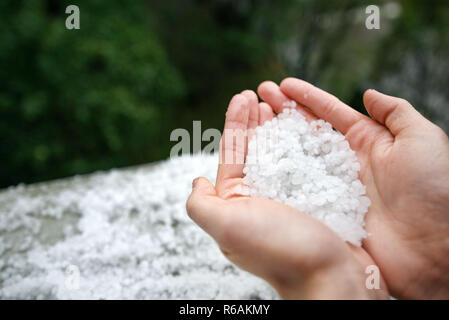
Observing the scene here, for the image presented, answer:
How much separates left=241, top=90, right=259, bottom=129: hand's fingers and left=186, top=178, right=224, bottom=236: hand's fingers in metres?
0.45

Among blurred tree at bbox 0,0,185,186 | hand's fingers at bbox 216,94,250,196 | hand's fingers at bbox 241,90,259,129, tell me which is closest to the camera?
hand's fingers at bbox 216,94,250,196

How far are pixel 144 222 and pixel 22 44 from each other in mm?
1445

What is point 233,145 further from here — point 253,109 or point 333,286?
point 333,286

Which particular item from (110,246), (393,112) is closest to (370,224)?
(393,112)

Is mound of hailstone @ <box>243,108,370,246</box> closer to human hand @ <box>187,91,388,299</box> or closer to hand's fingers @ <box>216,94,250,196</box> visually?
hand's fingers @ <box>216,94,250,196</box>

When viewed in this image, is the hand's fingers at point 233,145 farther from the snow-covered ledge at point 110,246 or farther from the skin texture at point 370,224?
the snow-covered ledge at point 110,246

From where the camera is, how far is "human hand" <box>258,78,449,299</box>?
101 cm

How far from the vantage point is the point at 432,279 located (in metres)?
1.03

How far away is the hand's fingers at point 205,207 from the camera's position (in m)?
0.97

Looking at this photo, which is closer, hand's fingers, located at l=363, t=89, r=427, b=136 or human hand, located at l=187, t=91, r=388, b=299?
human hand, located at l=187, t=91, r=388, b=299

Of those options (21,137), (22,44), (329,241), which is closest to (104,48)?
(22,44)

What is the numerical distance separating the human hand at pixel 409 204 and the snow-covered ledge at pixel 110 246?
522 millimetres

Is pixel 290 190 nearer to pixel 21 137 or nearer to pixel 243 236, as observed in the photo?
pixel 243 236

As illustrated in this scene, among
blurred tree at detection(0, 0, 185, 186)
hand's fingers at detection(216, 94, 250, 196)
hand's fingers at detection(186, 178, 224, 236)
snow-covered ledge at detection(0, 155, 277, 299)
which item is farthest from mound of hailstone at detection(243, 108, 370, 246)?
blurred tree at detection(0, 0, 185, 186)
